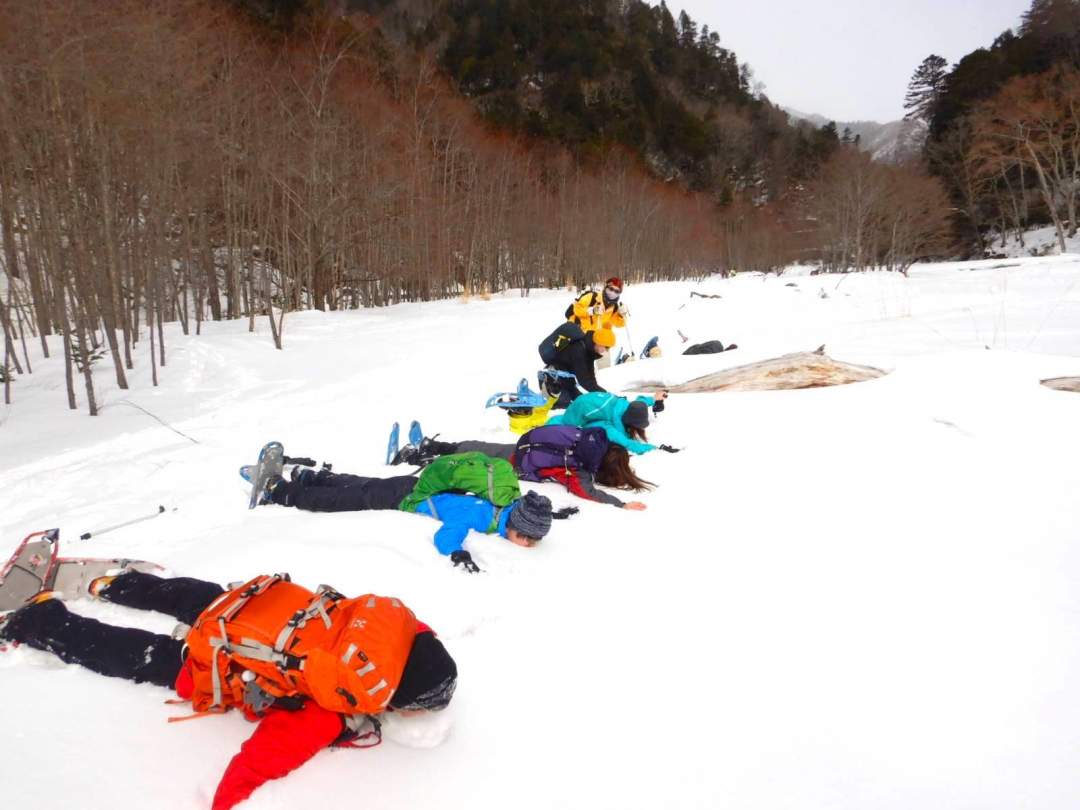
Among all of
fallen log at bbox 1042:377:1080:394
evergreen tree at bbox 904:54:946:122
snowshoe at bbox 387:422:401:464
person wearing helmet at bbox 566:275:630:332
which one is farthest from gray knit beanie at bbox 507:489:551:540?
evergreen tree at bbox 904:54:946:122

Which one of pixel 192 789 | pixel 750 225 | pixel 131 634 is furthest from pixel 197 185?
pixel 750 225

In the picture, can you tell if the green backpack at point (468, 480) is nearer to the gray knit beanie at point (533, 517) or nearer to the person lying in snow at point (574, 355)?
the gray knit beanie at point (533, 517)

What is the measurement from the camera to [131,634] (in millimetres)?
2141

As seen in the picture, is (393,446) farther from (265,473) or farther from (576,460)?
(576,460)

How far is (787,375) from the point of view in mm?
6578

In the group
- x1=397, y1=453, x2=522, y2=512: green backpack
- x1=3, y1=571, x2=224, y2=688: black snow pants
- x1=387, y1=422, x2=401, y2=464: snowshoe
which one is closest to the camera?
x1=3, y1=571, x2=224, y2=688: black snow pants

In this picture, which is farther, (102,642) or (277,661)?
(102,642)

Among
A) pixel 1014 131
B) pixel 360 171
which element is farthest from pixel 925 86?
pixel 360 171

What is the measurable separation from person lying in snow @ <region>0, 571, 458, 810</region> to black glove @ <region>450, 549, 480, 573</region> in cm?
82

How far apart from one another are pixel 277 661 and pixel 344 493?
194 centimetres

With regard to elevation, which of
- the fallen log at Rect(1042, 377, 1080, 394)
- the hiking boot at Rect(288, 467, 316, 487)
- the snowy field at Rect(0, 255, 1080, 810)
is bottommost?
the snowy field at Rect(0, 255, 1080, 810)

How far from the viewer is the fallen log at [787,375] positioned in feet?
21.0

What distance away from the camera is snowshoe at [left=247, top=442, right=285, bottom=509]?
3.96 metres

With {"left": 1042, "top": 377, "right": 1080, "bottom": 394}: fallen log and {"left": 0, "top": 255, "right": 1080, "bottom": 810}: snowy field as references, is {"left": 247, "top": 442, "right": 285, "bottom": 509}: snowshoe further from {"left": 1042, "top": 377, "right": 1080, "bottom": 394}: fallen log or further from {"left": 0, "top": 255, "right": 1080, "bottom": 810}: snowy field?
{"left": 1042, "top": 377, "right": 1080, "bottom": 394}: fallen log
